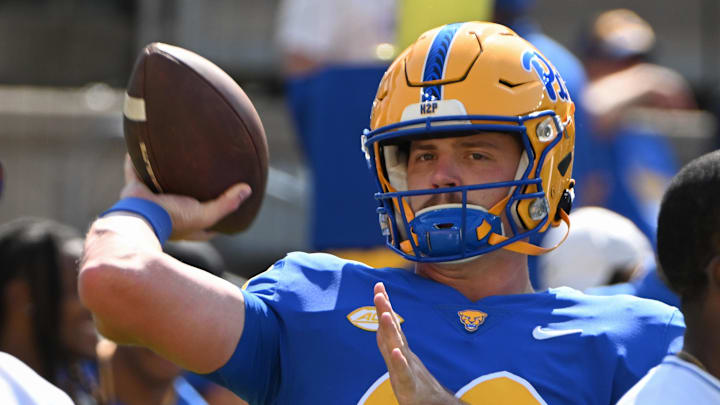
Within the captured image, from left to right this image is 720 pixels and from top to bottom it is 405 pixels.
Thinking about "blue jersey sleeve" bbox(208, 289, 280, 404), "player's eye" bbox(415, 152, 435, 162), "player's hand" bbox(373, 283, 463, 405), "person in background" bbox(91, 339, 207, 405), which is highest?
"player's eye" bbox(415, 152, 435, 162)

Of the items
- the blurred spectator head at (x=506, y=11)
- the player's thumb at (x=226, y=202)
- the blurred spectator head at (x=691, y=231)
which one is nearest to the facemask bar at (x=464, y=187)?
the player's thumb at (x=226, y=202)

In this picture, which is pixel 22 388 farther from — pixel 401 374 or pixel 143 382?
pixel 143 382

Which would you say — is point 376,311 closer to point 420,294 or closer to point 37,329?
point 420,294

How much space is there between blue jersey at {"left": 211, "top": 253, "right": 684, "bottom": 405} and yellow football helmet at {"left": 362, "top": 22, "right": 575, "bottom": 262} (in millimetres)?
149

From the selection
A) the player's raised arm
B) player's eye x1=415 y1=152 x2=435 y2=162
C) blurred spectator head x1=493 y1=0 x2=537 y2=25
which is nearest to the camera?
the player's raised arm

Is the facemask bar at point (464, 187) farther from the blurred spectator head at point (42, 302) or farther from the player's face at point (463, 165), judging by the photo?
the blurred spectator head at point (42, 302)

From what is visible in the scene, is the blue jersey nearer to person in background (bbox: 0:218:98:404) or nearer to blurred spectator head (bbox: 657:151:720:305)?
blurred spectator head (bbox: 657:151:720:305)

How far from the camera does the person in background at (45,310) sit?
4562 millimetres

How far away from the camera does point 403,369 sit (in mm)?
2537

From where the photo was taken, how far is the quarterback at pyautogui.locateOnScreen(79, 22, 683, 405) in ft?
8.74

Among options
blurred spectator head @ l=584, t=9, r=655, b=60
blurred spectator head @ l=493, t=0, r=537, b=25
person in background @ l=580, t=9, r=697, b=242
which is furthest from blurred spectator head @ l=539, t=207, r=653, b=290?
blurred spectator head @ l=584, t=9, r=655, b=60

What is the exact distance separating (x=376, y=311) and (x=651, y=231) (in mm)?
3988

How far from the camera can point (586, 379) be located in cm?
282

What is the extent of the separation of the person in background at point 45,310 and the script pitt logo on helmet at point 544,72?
2.21 meters
